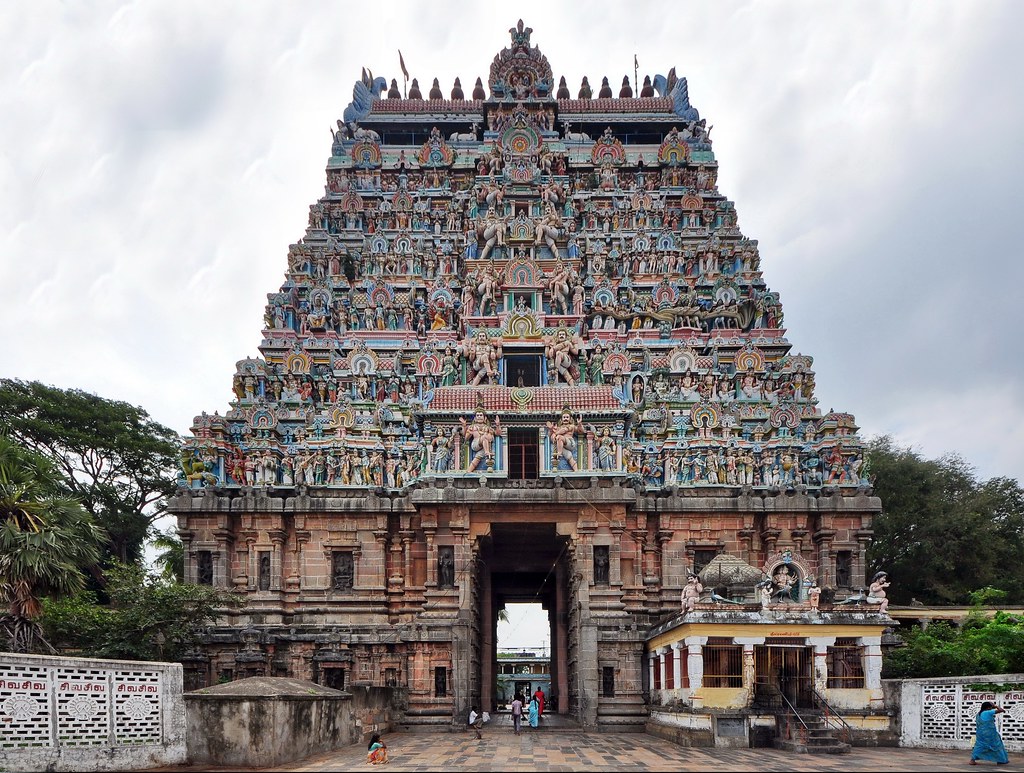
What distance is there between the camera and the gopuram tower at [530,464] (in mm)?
30375

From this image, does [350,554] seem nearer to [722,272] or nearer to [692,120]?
[722,272]

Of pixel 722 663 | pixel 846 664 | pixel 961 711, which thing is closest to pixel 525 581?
pixel 722 663

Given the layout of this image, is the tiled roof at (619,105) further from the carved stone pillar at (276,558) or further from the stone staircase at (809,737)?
the stone staircase at (809,737)

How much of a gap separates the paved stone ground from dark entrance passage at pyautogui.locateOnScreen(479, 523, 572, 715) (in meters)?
9.11

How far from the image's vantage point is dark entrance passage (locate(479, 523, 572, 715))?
35.2 metres

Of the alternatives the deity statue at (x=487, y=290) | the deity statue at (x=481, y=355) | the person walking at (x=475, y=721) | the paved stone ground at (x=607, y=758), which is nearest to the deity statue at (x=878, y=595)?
the paved stone ground at (x=607, y=758)

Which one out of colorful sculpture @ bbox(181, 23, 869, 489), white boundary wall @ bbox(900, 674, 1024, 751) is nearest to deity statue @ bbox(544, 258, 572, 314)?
colorful sculpture @ bbox(181, 23, 869, 489)

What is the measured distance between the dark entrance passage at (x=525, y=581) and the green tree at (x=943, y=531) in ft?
61.2

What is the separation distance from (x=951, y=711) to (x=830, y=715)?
2.91 metres

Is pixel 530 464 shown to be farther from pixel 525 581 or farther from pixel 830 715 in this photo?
pixel 830 715

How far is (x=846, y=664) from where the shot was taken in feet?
83.0

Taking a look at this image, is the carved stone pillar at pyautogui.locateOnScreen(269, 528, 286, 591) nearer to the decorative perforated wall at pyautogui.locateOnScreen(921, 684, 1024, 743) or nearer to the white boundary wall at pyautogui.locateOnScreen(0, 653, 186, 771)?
the white boundary wall at pyautogui.locateOnScreen(0, 653, 186, 771)

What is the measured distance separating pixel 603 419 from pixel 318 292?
14347 mm

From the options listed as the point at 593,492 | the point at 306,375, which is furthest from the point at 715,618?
the point at 306,375
